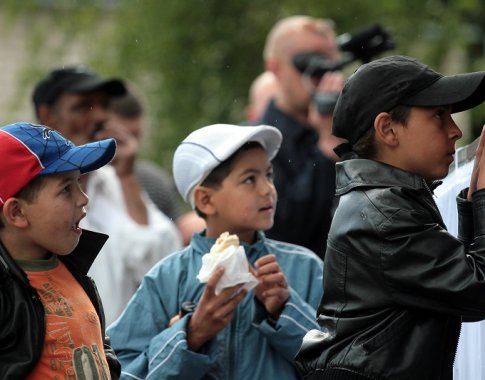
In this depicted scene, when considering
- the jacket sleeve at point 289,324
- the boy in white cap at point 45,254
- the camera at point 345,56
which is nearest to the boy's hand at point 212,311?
the jacket sleeve at point 289,324

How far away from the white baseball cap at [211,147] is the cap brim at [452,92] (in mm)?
1141

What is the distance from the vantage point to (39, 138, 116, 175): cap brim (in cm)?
439

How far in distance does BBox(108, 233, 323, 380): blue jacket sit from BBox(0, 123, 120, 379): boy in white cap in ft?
1.21

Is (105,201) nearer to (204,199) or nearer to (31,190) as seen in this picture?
(204,199)

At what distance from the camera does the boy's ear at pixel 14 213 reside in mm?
4332

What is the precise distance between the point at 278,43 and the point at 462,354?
13.8 feet

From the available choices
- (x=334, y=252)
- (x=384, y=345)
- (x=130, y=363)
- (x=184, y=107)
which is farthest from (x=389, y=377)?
(x=184, y=107)

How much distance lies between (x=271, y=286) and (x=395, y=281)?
3.14 feet

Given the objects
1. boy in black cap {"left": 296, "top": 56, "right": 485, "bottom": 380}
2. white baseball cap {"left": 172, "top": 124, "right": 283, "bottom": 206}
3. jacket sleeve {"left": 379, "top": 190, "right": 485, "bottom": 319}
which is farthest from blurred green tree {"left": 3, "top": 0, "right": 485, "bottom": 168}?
jacket sleeve {"left": 379, "top": 190, "right": 485, "bottom": 319}

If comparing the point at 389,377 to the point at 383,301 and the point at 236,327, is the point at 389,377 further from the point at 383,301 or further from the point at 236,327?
the point at 236,327

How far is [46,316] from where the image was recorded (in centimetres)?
426

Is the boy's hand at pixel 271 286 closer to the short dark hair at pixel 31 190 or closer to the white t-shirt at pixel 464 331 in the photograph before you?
the white t-shirt at pixel 464 331

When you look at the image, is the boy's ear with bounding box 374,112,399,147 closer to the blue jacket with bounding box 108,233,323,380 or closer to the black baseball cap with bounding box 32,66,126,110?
the blue jacket with bounding box 108,233,323,380

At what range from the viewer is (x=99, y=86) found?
7.59 m
